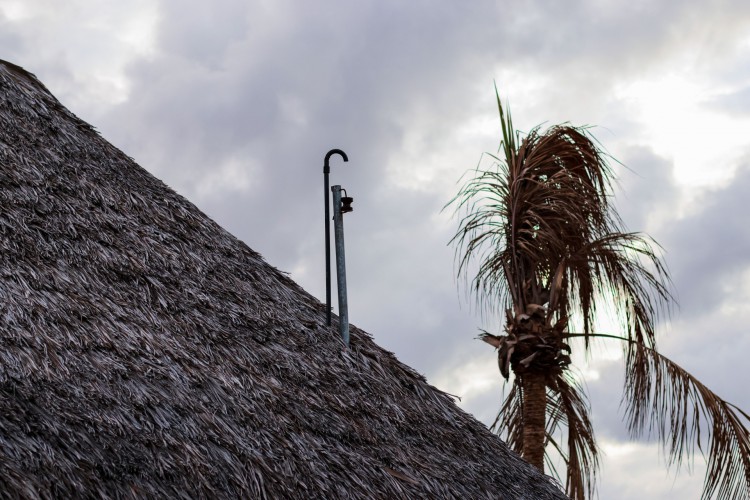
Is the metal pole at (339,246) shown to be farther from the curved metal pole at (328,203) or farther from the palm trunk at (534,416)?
the palm trunk at (534,416)

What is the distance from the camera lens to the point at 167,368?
13.7 feet

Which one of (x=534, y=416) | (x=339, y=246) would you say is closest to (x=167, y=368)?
(x=339, y=246)

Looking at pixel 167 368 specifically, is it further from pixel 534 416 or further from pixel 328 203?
pixel 534 416

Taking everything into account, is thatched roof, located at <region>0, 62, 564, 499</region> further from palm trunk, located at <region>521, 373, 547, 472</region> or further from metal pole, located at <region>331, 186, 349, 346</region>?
palm trunk, located at <region>521, 373, 547, 472</region>

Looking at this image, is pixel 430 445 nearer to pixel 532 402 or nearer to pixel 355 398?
pixel 355 398

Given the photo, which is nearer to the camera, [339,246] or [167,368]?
[167,368]

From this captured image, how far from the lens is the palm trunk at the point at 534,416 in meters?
9.42

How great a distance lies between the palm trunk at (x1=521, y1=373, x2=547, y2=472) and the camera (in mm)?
9422

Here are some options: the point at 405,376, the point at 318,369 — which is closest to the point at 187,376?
the point at 318,369

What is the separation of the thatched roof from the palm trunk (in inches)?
139

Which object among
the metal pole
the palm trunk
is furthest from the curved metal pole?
the palm trunk

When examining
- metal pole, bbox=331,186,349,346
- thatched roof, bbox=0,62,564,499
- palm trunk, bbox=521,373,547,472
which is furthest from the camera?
palm trunk, bbox=521,373,547,472

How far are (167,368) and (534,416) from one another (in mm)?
5951

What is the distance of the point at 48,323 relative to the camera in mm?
3969
